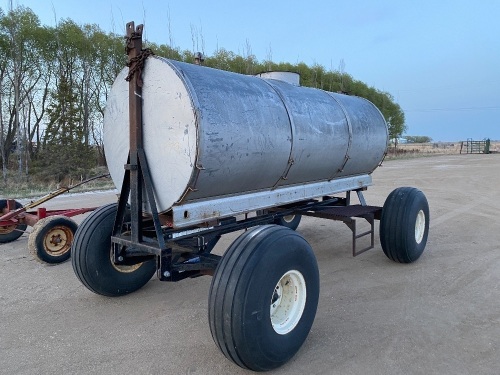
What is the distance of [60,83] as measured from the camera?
2702cm

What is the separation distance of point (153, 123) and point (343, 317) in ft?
8.55

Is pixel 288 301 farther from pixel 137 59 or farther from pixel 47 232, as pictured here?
pixel 47 232

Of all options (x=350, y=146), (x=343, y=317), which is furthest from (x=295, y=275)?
(x=350, y=146)

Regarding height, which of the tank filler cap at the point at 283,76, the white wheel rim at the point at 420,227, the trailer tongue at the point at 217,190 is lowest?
the white wheel rim at the point at 420,227

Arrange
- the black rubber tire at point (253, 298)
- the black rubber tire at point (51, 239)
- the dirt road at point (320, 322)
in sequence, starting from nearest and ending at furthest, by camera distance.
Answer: the black rubber tire at point (253, 298)
the dirt road at point (320, 322)
the black rubber tire at point (51, 239)

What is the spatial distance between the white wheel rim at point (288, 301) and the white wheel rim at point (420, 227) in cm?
330

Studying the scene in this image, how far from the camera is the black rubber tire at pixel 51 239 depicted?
556 centimetres

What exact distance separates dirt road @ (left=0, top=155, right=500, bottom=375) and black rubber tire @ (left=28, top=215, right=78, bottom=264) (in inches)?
6.7

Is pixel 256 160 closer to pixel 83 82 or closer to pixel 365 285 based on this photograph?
pixel 365 285

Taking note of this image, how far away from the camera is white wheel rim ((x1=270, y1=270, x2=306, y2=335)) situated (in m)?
3.28

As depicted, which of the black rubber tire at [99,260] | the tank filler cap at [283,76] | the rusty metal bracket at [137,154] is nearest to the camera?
the rusty metal bracket at [137,154]

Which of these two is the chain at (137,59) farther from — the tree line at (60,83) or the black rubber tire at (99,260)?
the tree line at (60,83)

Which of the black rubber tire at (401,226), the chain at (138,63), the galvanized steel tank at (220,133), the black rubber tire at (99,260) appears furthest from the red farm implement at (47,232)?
the black rubber tire at (401,226)

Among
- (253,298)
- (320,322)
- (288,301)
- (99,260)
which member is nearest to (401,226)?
(320,322)
